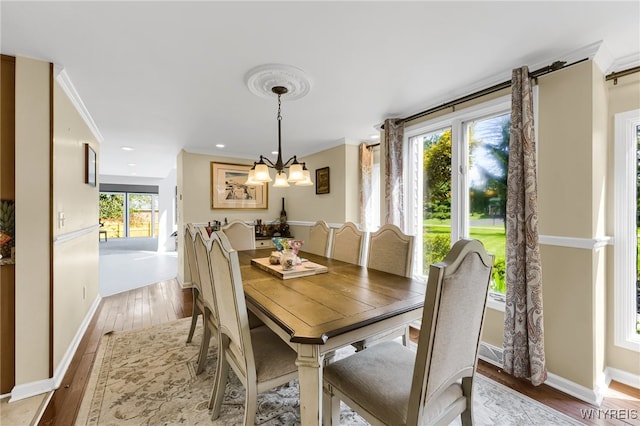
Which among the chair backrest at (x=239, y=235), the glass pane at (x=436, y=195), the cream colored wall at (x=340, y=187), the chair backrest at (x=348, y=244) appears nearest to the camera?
the chair backrest at (x=348, y=244)

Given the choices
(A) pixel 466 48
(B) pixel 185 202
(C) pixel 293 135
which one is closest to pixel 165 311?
(B) pixel 185 202

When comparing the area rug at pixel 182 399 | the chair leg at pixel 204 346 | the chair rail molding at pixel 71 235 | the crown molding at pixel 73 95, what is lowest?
the area rug at pixel 182 399

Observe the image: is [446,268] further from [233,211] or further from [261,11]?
[233,211]

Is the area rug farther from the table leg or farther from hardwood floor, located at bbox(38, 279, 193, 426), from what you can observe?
the table leg

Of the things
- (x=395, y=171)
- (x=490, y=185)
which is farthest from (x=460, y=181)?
(x=395, y=171)

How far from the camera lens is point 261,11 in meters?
1.46

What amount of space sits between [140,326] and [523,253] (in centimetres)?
374

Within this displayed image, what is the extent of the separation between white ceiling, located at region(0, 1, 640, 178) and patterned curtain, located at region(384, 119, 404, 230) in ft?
0.98

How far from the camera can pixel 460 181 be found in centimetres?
263

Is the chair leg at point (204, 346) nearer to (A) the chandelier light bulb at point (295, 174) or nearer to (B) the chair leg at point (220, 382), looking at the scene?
(B) the chair leg at point (220, 382)

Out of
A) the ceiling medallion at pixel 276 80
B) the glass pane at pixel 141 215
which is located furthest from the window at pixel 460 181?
the glass pane at pixel 141 215

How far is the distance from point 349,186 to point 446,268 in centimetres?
316

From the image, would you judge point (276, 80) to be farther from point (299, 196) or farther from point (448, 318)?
point (299, 196)

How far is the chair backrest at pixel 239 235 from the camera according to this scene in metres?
3.40
